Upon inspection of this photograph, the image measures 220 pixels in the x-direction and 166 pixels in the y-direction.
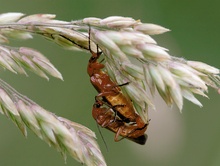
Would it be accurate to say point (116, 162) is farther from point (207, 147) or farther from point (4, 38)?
point (4, 38)

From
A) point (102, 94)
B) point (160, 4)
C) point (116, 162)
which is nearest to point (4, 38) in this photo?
point (102, 94)

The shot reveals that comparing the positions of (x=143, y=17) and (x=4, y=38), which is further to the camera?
(x=143, y=17)

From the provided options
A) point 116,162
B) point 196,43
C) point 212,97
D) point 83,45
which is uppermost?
point 83,45

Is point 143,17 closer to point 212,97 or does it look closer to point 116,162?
point 212,97

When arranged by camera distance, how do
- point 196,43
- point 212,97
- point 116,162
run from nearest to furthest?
point 116,162
point 212,97
point 196,43

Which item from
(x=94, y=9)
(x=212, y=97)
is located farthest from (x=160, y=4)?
(x=212, y=97)

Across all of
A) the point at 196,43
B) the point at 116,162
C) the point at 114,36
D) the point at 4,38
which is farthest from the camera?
the point at 196,43

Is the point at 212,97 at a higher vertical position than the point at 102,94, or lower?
lower
